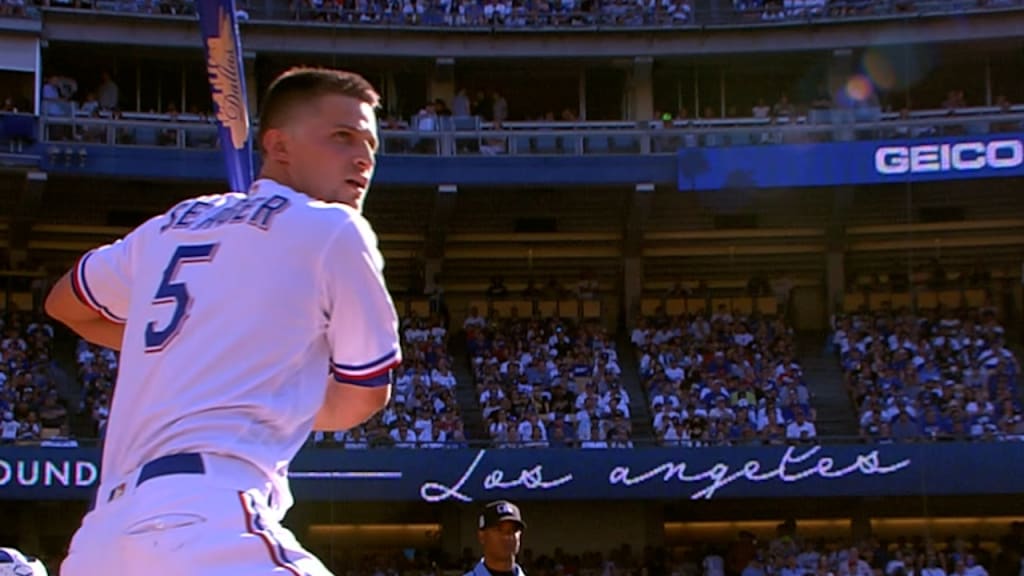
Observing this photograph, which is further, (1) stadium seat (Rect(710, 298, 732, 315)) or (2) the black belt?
(1) stadium seat (Rect(710, 298, 732, 315))

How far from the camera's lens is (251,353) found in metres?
3.38

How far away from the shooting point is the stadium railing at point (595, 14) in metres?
31.5

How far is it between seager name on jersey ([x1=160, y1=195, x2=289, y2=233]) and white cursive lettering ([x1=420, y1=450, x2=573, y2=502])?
2264 cm

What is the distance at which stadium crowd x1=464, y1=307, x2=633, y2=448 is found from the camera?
2656cm

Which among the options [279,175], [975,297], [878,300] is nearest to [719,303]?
[878,300]

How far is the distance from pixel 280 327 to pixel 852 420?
2561 centimetres

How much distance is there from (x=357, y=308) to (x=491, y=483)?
75.9ft

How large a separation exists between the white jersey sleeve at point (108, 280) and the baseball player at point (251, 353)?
157mm

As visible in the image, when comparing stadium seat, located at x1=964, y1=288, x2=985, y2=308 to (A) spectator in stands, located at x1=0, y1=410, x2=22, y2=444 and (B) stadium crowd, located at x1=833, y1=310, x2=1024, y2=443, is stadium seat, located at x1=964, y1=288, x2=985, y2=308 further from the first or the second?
(A) spectator in stands, located at x1=0, y1=410, x2=22, y2=444

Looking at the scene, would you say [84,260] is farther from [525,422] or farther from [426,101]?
[426,101]

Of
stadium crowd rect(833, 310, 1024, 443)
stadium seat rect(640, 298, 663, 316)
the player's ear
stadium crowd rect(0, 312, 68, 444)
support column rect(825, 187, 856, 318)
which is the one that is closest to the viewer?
the player's ear

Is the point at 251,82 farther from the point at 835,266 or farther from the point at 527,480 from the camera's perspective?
the point at 835,266

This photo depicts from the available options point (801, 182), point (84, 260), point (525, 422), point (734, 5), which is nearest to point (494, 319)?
point (525, 422)

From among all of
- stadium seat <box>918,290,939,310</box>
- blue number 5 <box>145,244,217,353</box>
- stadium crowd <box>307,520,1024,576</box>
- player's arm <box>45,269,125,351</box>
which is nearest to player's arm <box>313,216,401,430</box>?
blue number 5 <box>145,244,217,353</box>
